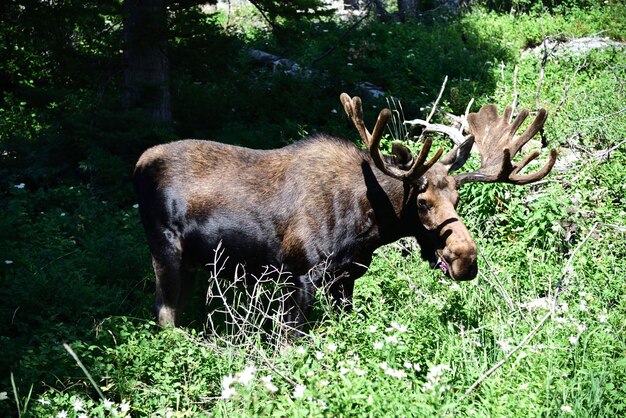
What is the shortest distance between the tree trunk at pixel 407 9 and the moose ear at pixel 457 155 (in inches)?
458

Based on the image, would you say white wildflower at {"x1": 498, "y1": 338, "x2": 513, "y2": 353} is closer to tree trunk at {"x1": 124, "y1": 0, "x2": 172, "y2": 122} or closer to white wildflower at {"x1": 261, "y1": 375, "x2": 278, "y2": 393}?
white wildflower at {"x1": 261, "y1": 375, "x2": 278, "y2": 393}

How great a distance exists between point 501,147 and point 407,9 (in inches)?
472

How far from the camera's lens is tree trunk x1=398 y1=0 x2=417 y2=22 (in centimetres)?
1744

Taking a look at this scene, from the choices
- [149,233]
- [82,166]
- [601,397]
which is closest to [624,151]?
[601,397]

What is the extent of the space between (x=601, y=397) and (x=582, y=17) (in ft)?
41.6

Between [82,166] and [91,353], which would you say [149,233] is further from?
[82,166]

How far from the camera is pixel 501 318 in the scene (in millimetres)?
5496

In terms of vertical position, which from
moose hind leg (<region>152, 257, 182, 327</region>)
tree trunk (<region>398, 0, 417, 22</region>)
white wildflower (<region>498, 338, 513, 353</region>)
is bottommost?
moose hind leg (<region>152, 257, 182, 327</region>)

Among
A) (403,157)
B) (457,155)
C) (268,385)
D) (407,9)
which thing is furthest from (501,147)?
(407,9)

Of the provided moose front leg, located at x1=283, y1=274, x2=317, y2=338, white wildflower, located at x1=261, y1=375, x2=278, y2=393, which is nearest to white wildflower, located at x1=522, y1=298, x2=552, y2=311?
moose front leg, located at x1=283, y1=274, x2=317, y2=338

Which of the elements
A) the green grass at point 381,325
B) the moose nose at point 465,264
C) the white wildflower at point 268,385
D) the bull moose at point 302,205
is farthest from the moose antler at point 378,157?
the white wildflower at point 268,385

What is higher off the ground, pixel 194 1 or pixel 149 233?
pixel 194 1

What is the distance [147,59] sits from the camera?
32.3 ft

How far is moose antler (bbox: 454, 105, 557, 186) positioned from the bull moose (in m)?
0.01
